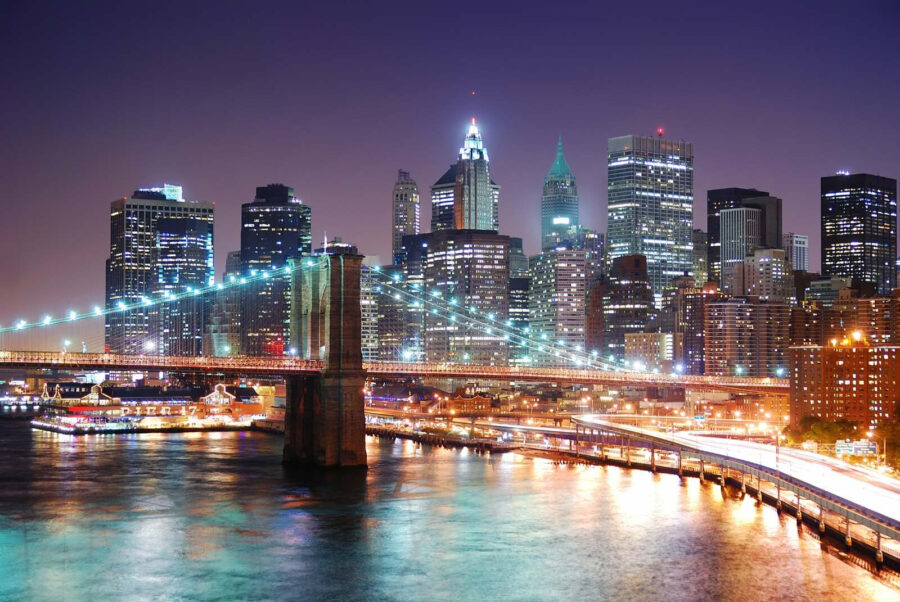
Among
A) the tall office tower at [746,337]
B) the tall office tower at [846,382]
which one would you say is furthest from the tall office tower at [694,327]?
the tall office tower at [846,382]

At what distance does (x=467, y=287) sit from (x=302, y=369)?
117678 mm

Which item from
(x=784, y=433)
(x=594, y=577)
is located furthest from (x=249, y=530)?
(x=784, y=433)

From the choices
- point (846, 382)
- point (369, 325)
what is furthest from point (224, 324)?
point (846, 382)

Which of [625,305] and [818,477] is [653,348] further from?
[818,477]

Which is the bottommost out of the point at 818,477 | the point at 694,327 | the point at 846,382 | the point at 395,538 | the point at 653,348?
the point at 395,538

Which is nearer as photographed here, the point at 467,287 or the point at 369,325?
the point at 369,325

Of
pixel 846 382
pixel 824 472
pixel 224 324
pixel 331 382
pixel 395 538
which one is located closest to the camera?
pixel 395 538

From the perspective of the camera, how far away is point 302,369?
2336 inches

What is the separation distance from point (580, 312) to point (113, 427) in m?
116

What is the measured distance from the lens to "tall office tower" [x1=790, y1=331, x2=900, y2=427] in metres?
87.2

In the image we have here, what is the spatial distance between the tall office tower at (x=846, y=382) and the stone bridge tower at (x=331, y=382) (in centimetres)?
4443

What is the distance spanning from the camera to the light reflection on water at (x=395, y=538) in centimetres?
3444

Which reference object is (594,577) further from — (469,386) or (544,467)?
(469,386)

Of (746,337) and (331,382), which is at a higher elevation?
(746,337)
